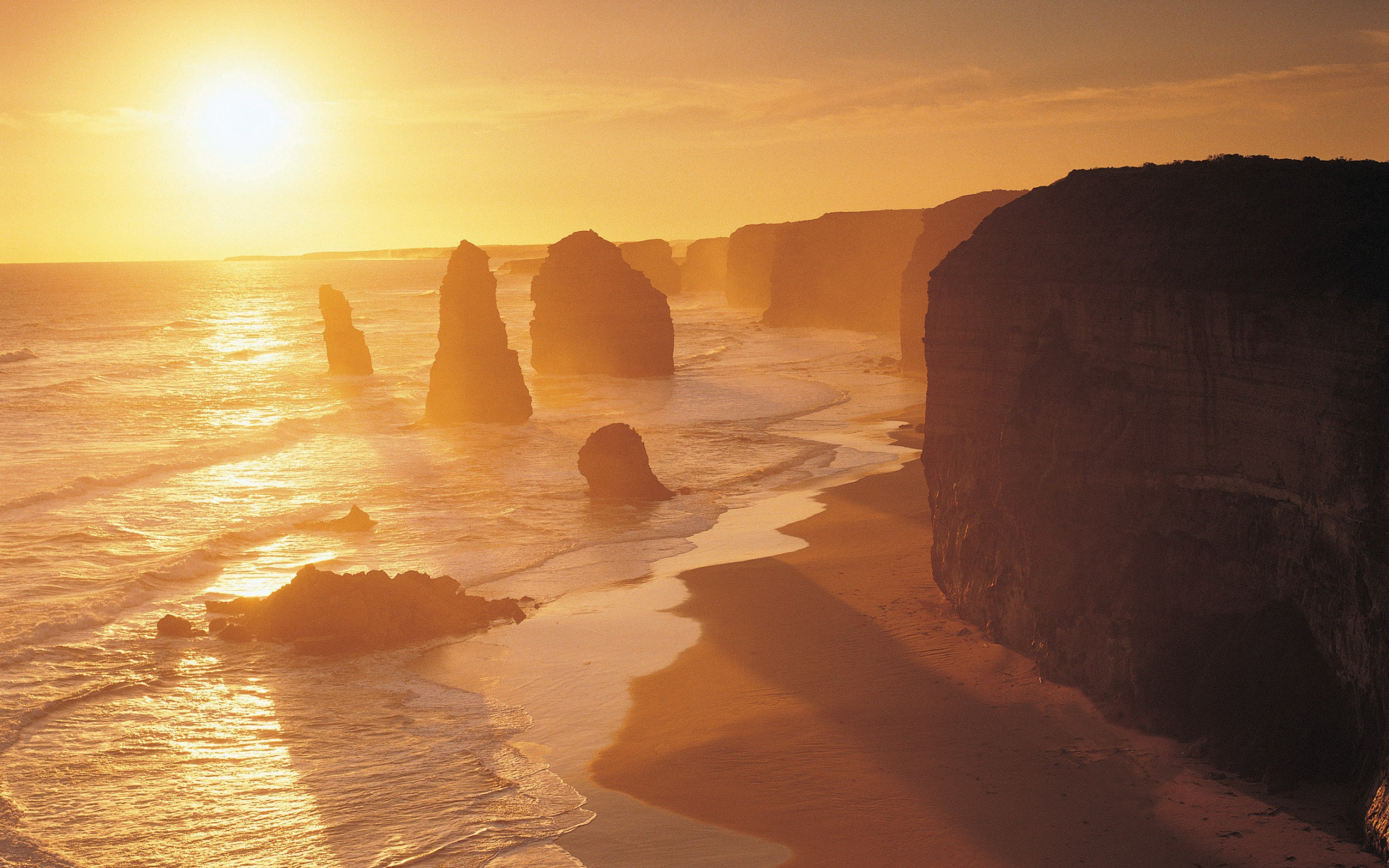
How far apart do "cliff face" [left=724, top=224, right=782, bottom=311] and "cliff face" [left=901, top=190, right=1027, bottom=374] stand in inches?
2777

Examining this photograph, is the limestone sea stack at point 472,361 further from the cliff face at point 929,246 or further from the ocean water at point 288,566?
the cliff face at point 929,246

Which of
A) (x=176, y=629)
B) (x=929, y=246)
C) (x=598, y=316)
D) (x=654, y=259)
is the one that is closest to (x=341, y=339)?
(x=598, y=316)

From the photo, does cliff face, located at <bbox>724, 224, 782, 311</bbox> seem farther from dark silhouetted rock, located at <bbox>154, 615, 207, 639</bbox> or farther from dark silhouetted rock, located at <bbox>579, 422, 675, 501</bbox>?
dark silhouetted rock, located at <bbox>154, 615, 207, 639</bbox>

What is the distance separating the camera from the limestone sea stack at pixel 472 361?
44.4m

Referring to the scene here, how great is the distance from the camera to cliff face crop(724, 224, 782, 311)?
13750cm

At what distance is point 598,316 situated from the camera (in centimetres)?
6581

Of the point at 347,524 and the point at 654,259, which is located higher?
the point at 654,259

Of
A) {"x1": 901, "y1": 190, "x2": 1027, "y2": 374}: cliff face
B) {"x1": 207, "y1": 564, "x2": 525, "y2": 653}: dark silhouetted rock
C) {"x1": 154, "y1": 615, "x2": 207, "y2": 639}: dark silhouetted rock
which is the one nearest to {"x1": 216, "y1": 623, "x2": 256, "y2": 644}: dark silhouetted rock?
{"x1": 207, "y1": 564, "x2": 525, "y2": 653}: dark silhouetted rock

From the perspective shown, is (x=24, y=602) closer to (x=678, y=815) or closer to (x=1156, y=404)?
(x=678, y=815)

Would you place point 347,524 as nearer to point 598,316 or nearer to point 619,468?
point 619,468

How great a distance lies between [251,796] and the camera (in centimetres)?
1245

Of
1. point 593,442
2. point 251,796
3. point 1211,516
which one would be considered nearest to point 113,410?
point 593,442

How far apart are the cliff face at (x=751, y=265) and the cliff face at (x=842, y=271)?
2536cm

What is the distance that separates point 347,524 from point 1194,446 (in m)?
20.2
